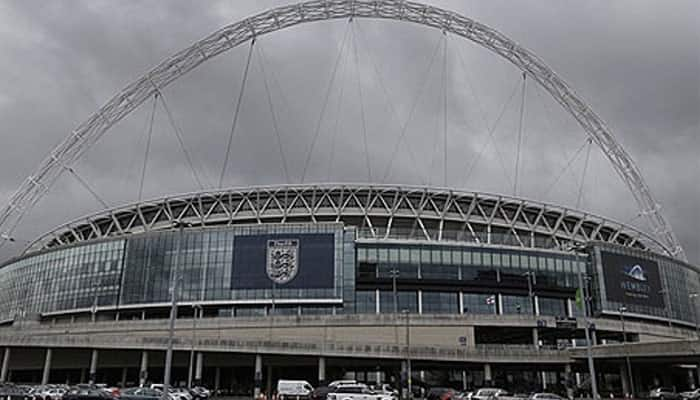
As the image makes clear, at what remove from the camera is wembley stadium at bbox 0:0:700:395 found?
281ft

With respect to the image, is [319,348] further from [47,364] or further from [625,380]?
[625,380]

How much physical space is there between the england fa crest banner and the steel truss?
12.3 metres

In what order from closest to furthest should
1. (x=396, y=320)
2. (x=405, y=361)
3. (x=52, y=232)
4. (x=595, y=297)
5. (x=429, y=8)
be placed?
(x=405, y=361), (x=396, y=320), (x=429, y=8), (x=595, y=297), (x=52, y=232)

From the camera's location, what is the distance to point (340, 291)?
10538cm

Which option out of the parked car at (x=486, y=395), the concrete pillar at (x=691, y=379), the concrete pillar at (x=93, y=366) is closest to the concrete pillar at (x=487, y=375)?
the parked car at (x=486, y=395)

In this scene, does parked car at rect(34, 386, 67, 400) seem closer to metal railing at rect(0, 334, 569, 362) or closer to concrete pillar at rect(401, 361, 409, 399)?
metal railing at rect(0, 334, 569, 362)

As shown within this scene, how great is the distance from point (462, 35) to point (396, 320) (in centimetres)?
4925

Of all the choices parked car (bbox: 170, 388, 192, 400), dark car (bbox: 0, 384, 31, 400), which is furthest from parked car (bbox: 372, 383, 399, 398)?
dark car (bbox: 0, 384, 31, 400)

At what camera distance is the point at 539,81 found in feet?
386

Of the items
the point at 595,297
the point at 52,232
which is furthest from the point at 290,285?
the point at 52,232

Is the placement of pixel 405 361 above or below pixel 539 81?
below

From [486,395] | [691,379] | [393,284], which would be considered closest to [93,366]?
[393,284]

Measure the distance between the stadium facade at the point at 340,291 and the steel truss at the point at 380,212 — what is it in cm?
39

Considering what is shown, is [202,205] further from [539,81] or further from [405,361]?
[539,81]
